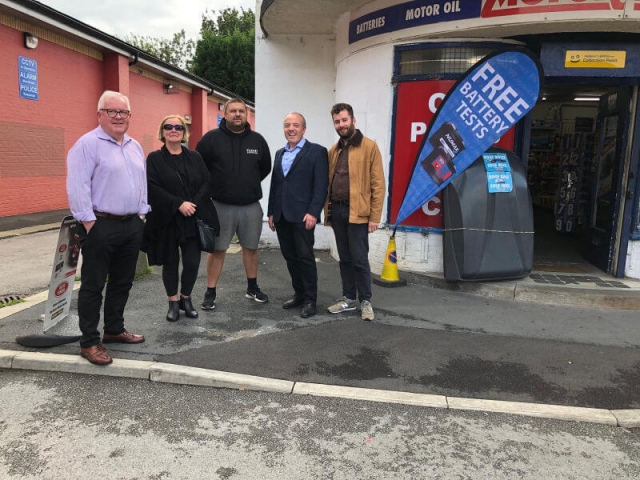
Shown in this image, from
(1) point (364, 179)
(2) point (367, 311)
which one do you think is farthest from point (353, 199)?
(2) point (367, 311)

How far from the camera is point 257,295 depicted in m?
5.41

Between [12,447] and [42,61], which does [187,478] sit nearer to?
[12,447]

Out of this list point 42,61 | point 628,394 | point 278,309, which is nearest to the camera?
point 628,394

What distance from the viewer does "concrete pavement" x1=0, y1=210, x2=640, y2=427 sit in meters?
3.50

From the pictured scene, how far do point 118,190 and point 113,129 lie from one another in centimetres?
44

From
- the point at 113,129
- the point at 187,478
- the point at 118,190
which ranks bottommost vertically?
the point at 187,478

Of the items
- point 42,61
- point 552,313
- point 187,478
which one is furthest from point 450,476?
point 42,61

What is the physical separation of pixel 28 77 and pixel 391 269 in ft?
33.0

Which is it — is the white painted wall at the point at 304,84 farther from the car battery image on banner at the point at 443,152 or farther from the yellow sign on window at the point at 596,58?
the yellow sign on window at the point at 596,58

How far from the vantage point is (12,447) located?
2783 millimetres

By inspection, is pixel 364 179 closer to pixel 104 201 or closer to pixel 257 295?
pixel 257 295

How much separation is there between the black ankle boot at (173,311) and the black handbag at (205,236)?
2.08 feet

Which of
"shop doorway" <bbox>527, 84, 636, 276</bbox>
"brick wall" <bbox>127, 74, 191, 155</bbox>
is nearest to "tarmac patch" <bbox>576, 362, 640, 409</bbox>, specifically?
"shop doorway" <bbox>527, 84, 636, 276</bbox>

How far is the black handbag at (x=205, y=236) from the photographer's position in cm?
448
